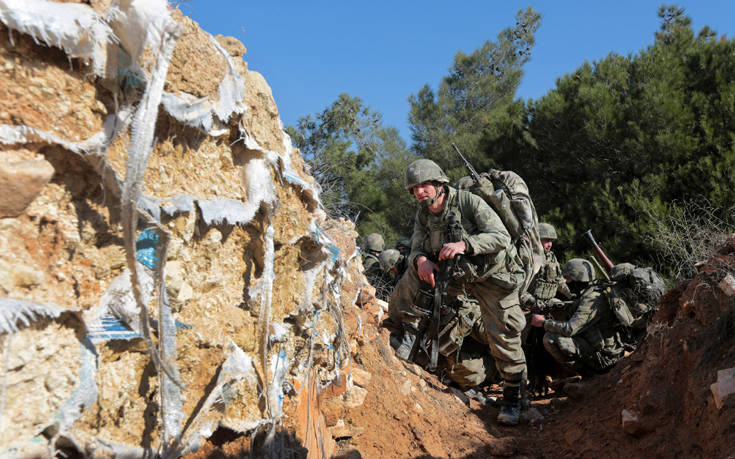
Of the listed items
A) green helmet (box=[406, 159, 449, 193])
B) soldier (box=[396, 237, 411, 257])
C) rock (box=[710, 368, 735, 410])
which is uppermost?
soldier (box=[396, 237, 411, 257])

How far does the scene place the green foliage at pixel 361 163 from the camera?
406 inches

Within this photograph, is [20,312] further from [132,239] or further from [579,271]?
[579,271]

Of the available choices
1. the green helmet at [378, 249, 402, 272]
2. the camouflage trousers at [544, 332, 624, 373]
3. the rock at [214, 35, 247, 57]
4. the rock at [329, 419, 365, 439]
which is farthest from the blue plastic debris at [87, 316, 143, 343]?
the green helmet at [378, 249, 402, 272]

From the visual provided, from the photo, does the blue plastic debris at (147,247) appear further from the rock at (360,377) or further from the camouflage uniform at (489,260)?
the camouflage uniform at (489,260)

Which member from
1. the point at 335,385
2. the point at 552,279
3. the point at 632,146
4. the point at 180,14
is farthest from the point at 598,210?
the point at 180,14

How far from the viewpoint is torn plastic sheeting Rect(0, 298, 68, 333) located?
127 centimetres

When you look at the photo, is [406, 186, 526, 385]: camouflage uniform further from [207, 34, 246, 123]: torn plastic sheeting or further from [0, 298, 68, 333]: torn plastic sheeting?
[0, 298, 68, 333]: torn plastic sheeting

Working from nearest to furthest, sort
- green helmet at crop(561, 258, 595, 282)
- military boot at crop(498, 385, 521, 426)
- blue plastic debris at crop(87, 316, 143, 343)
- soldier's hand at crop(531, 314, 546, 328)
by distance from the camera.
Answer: blue plastic debris at crop(87, 316, 143, 343) → military boot at crop(498, 385, 521, 426) → soldier's hand at crop(531, 314, 546, 328) → green helmet at crop(561, 258, 595, 282)

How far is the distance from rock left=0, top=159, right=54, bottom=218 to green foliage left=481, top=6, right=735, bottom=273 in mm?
9695

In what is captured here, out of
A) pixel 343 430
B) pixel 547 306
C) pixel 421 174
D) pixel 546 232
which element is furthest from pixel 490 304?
pixel 546 232

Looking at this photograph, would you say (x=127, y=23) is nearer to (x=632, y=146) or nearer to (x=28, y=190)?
(x=28, y=190)

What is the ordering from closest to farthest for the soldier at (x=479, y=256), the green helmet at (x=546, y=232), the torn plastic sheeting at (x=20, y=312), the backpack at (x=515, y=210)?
the torn plastic sheeting at (x=20, y=312) < the soldier at (x=479, y=256) < the backpack at (x=515, y=210) < the green helmet at (x=546, y=232)

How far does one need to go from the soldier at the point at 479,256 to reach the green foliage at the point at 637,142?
589 cm

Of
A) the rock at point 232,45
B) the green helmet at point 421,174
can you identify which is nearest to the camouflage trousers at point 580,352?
the green helmet at point 421,174
